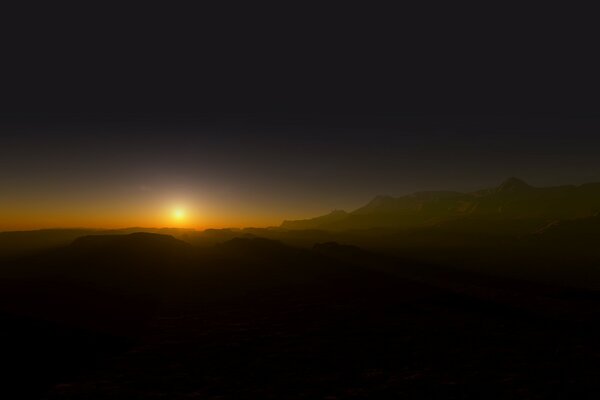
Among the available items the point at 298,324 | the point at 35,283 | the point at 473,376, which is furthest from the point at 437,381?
the point at 35,283

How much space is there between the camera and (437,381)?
20406 mm

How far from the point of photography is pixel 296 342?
28453mm

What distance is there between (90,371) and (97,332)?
8845 millimetres

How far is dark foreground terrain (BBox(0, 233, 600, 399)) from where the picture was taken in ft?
65.0

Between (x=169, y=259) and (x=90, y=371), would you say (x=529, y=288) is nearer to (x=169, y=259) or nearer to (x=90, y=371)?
(x=90, y=371)

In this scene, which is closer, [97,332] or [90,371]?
[90,371]

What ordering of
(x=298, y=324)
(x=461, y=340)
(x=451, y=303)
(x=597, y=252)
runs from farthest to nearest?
(x=597, y=252) < (x=451, y=303) < (x=298, y=324) < (x=461, y=340)

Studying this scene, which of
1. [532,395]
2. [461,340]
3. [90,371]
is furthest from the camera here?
[461,340]

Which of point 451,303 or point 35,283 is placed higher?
point 35,283

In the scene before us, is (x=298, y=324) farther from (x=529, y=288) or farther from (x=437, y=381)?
(x=529, y=288)

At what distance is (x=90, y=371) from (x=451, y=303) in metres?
32.3

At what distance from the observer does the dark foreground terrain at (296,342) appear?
A: 19.8 meters

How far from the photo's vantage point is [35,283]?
155 ft

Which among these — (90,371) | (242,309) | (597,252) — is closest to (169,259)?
(242,309)
